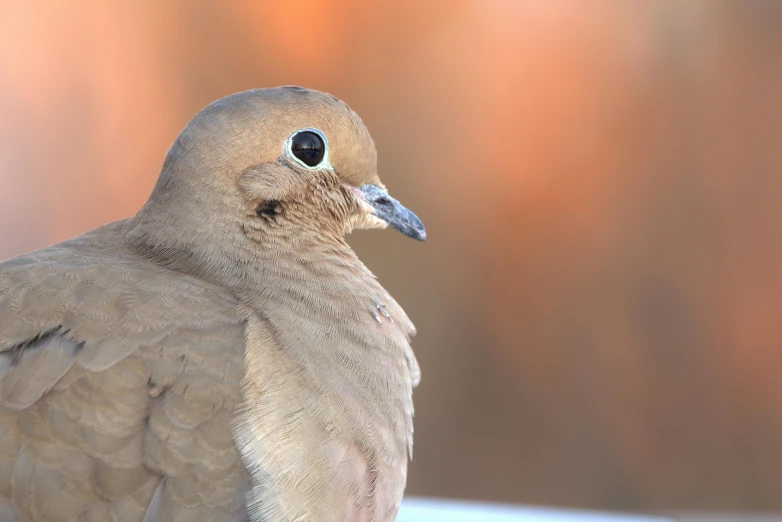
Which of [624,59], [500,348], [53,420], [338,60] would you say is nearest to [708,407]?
[500,348]

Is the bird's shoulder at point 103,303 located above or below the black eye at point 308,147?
below

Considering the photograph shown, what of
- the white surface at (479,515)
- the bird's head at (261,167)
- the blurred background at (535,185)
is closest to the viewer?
the bird's head at (261,167)

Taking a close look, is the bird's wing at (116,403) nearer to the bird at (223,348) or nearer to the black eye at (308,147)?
the bird at (223,348)

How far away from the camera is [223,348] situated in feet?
3.86

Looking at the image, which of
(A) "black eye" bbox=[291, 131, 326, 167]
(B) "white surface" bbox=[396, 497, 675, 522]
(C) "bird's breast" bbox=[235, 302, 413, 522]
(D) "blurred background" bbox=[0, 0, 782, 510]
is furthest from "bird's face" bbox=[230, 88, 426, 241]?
(D) "blurred background" bbox=[0, 0, 782, 510]

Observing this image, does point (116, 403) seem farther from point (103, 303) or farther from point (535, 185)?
point (535, 185)

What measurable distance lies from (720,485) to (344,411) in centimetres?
241

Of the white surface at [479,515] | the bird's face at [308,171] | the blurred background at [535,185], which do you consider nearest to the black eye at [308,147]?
the bird's face at [308,171]

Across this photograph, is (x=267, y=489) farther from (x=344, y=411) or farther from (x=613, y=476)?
(x=613, y=476)

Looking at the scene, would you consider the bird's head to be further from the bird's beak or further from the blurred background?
the blurred background

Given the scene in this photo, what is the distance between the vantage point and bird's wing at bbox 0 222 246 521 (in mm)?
1089

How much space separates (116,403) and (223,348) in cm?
15

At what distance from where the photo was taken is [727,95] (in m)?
Answer: 3.20

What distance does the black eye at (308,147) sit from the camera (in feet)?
4.53
